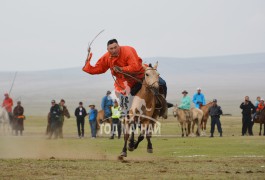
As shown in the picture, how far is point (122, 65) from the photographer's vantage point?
2045cm

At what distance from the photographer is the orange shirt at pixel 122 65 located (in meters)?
20.3

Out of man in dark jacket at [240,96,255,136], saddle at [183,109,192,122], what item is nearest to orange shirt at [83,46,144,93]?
man in dark jacket at [240,96,255,136]

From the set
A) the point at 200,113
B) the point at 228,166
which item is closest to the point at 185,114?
the point at 200,113

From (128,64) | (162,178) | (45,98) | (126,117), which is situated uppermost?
(45,98)

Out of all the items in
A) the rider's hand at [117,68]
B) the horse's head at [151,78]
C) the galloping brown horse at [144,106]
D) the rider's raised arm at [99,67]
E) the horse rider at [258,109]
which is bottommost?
the galloping brown horse at [144,106]

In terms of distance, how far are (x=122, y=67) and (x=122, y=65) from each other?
0.21 m

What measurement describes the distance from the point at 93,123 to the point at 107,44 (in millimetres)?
24711

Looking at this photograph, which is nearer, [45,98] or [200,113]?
[200,113]

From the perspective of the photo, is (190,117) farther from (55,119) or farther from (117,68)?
(117,68)

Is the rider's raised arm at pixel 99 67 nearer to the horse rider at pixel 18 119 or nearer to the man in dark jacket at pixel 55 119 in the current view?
the man in dark jacket at pixel 55 119

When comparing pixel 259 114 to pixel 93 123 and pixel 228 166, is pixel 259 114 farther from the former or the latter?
pixel 228 166

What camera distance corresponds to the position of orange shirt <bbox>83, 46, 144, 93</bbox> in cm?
2030

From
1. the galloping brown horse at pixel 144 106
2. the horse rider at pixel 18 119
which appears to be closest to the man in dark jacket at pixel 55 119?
the horse rider at pixel 18 119

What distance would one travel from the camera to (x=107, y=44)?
20.3 meters
